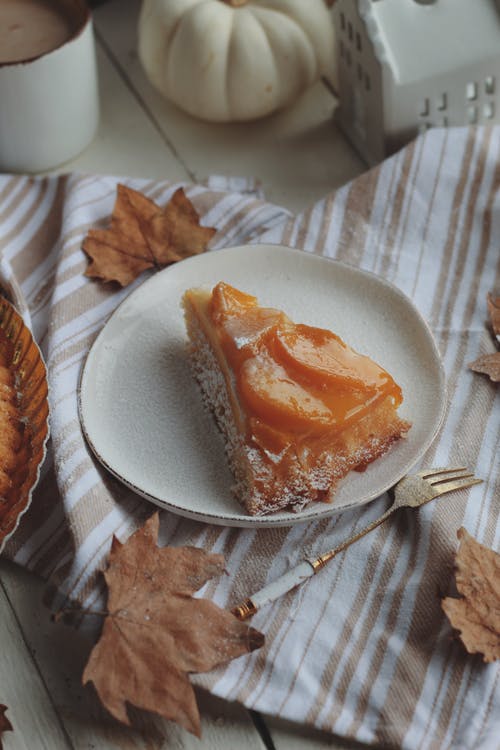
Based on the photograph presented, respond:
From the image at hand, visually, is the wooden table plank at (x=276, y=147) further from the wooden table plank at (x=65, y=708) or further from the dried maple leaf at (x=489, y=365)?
the wooden table plank at (x=65, y=708)

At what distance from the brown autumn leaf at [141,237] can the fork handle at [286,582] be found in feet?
2.42

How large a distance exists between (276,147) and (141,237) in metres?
0.55

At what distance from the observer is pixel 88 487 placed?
171 cm

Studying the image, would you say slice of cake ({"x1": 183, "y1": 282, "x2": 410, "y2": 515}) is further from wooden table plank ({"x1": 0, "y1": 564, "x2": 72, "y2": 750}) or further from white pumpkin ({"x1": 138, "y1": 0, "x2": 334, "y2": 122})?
white pumpkin ({"x1": 138, "y1": 0, "x2": 334, "y2": 122})

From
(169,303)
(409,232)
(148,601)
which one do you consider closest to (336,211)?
(409,232)

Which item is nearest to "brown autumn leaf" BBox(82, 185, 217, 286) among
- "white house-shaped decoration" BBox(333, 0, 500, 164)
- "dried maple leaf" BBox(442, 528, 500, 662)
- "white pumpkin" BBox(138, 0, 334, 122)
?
"white pumpkin" BBox(138, 0, 334, 122)

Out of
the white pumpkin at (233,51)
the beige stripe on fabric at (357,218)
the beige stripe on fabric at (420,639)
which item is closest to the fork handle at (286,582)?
the beige stripe on fabric at (420,639)

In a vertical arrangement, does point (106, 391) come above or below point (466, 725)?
above

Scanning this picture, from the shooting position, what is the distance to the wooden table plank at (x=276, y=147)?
7.92 ft

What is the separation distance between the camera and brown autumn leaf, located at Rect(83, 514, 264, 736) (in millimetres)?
1470

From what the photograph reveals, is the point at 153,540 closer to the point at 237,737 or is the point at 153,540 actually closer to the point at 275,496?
the point at 275,496

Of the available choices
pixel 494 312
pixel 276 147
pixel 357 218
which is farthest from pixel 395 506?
pixel 276 147

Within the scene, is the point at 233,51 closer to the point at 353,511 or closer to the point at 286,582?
the point at 353,511

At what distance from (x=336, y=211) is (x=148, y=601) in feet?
3.24
